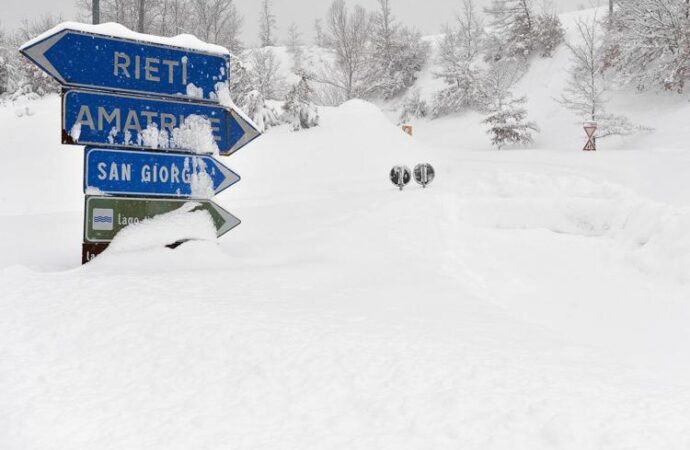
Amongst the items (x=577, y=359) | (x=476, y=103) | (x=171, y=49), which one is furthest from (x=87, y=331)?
(x=476, y=103)

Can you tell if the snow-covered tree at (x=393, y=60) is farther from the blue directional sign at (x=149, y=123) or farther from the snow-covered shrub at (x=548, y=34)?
the blue directional sign at (x=149, y=123)

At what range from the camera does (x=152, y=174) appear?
4.39 meters

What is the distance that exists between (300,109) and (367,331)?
13.3 metres

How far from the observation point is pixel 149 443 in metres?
1.68

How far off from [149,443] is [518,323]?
2133mm

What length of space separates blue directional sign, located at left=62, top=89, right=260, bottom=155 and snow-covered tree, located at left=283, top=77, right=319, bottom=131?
10.8 metres

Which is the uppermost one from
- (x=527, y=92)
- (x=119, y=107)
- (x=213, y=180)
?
(x=527, y=92)

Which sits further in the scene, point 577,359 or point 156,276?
point 156,276

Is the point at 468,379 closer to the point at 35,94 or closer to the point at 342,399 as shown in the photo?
the point at 342,399

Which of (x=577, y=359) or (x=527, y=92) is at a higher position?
(x=527, y=92)

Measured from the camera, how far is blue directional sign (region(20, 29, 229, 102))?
402 centimetres

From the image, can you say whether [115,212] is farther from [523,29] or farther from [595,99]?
[523,29]

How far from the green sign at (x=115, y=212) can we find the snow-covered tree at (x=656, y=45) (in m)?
16.3

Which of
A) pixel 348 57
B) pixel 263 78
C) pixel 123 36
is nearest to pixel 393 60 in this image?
pixel 348 57
